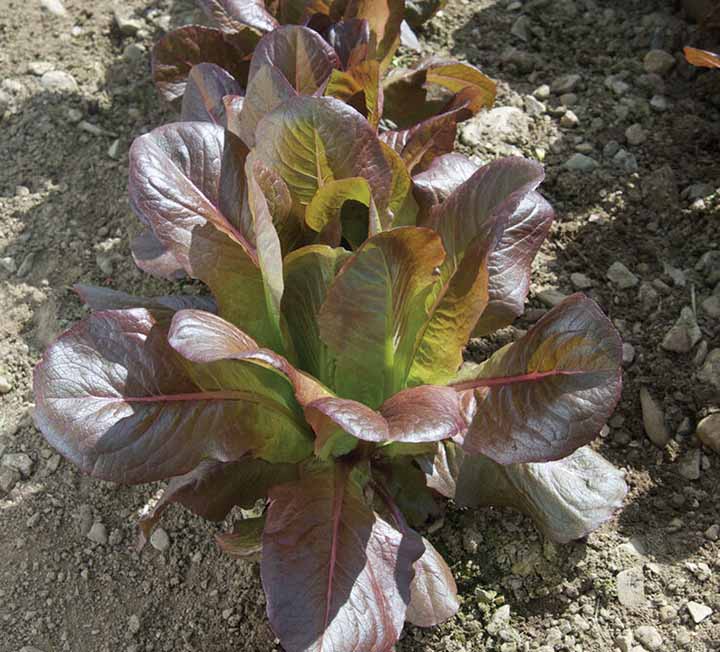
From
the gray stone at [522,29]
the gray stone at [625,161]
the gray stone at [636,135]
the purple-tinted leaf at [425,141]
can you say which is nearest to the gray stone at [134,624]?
the purple-tinted leaf at [425,141]

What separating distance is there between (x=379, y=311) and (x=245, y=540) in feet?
1.88

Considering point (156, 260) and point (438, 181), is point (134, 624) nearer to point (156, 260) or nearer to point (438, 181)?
point (156, 260)

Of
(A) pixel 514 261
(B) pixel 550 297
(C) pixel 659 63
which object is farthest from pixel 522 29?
(A) pixel 514 261

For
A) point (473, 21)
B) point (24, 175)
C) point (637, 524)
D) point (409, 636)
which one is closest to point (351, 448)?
point (409, 636)

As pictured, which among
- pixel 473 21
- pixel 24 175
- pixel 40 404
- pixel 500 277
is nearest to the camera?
pixel 40 404

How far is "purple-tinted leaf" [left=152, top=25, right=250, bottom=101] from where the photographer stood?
107 inches

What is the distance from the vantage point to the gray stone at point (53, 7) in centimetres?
346

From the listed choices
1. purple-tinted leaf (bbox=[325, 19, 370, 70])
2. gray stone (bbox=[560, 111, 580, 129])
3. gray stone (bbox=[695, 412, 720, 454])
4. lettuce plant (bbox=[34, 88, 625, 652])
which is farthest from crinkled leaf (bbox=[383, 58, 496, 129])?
gray stone (bbox=[695, 412, 720, 454])

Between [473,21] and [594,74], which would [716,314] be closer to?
[594,74]

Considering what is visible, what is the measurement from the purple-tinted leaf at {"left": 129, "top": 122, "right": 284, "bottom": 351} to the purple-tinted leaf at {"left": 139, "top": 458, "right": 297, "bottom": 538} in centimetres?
27

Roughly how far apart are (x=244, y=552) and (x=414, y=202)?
880mm

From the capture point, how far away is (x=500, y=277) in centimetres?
202

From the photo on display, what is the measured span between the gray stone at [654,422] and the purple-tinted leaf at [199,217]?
95cm

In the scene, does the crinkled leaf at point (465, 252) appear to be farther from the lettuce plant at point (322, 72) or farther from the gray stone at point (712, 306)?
the gray stone at point (712, 306)
